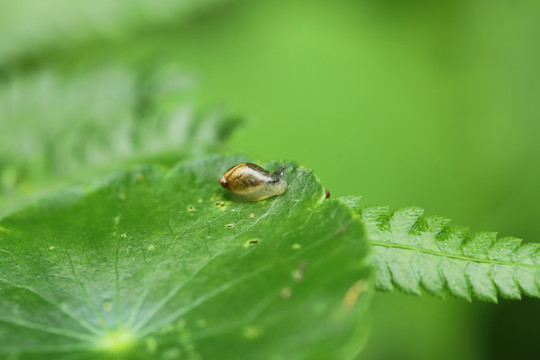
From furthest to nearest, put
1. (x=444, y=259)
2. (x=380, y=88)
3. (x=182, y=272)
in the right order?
1. (x=380, y=88)
2. (x=444, y=259)
3. (x=182, y=272)

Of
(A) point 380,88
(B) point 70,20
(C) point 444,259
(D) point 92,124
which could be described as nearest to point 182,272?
(C) point 444,259

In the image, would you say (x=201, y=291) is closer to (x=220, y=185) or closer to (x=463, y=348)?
(x=220, y=185)

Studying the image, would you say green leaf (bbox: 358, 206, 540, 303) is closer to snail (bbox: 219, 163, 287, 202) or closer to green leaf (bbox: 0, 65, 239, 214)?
snail (bbox: 219, 163, 287, 202)

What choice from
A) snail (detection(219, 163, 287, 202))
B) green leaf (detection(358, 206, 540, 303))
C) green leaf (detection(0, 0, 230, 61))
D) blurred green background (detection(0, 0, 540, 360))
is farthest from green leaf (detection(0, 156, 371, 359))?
green leaf (detection(0, 0, 230, 61))

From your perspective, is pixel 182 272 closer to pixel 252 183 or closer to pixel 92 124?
pixel 252 183

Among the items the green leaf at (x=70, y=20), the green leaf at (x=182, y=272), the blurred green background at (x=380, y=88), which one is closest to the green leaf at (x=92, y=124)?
the blurred green background at (x=380, y=88)

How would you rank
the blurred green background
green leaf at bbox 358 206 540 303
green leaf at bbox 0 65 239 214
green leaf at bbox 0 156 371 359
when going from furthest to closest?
the blurred green background → green leaf at bbox 0 65 239 214 → green leaf at bbox 358 206 540 303 → green leaf at bbox 0 156 371 359
